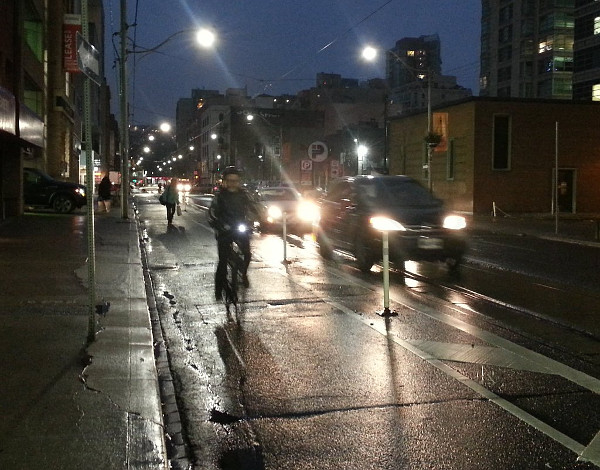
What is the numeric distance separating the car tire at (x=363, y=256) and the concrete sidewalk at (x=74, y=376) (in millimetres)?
4327

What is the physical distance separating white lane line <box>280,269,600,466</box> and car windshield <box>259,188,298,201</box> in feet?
43.6

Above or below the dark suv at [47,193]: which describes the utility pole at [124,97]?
above

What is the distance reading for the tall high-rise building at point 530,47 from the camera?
90688mm

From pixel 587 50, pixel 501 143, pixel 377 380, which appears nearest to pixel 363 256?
pixel 377 380

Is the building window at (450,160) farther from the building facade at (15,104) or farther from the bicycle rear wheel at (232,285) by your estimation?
the bicycle rear wheel at (232,285)

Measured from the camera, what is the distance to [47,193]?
2966 centimetres

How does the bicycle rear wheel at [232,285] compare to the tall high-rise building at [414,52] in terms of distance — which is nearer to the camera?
the bicycle rear wheel at [232,285]

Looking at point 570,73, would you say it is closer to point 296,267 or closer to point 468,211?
point 468,211

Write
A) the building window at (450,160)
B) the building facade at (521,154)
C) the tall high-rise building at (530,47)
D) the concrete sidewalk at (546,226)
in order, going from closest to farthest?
the concrete sidewalk at (546,226) < the building facade at (521,154) < the building window at (450,160) < the tall high-rise building at (530,47)

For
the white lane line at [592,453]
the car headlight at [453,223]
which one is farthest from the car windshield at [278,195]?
the white lane line at [592,453]

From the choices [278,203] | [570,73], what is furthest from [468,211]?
[570,73]

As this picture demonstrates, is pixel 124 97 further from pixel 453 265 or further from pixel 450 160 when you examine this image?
pixel 450 160

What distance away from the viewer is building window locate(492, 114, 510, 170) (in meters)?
37.8

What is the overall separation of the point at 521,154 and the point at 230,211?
3113 cm
